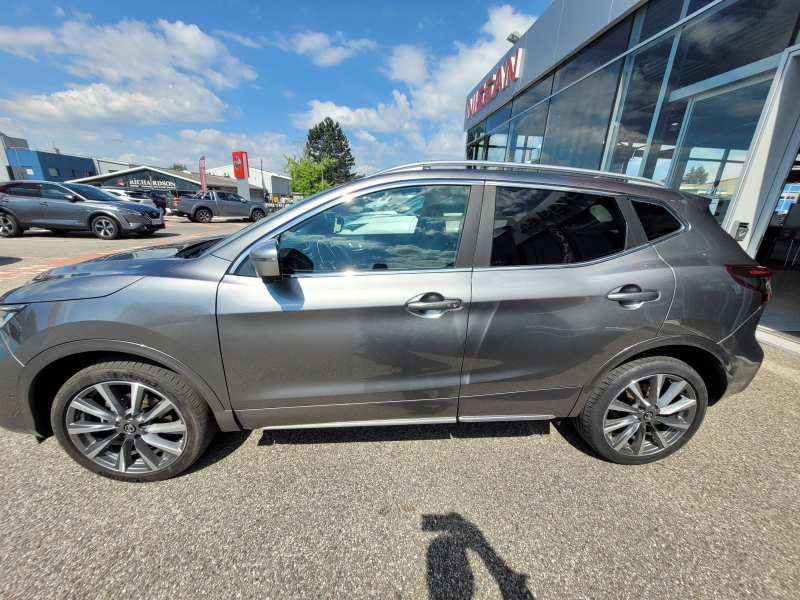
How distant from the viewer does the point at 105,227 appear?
1008 cm

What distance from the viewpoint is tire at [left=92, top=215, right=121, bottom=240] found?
9.96m

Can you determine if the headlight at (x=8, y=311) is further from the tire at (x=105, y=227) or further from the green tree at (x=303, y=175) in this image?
the green tree at (x=303, y=175)

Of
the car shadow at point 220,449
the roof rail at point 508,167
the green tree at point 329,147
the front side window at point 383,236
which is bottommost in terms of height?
the car shadow at point 220,449

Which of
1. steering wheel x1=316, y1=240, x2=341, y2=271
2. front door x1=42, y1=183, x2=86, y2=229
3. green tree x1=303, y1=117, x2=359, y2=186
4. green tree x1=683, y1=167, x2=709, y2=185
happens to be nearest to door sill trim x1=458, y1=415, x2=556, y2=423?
steering wheel x1=316, y1=240, x2=341, y2=271

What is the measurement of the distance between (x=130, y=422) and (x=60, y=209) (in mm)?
12227

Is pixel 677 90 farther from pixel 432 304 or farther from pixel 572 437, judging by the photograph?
pixel 432 304

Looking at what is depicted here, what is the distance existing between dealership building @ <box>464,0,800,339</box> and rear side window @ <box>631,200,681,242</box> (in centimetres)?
357

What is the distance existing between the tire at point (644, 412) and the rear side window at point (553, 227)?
30.0 inches

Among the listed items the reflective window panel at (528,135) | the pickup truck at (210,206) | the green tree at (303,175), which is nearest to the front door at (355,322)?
the reflective window panel at (528,135)

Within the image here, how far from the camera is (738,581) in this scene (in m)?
1.45

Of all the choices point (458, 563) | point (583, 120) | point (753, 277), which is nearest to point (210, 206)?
point (583, 120)

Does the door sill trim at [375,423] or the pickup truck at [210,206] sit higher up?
the pickup truck at [210,206]

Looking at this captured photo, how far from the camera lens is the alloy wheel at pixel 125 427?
176cm

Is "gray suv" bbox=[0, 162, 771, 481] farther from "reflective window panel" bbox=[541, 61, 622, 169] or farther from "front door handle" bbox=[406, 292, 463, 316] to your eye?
"reflective window panel" bbox=[541, 61, 622, 169]
